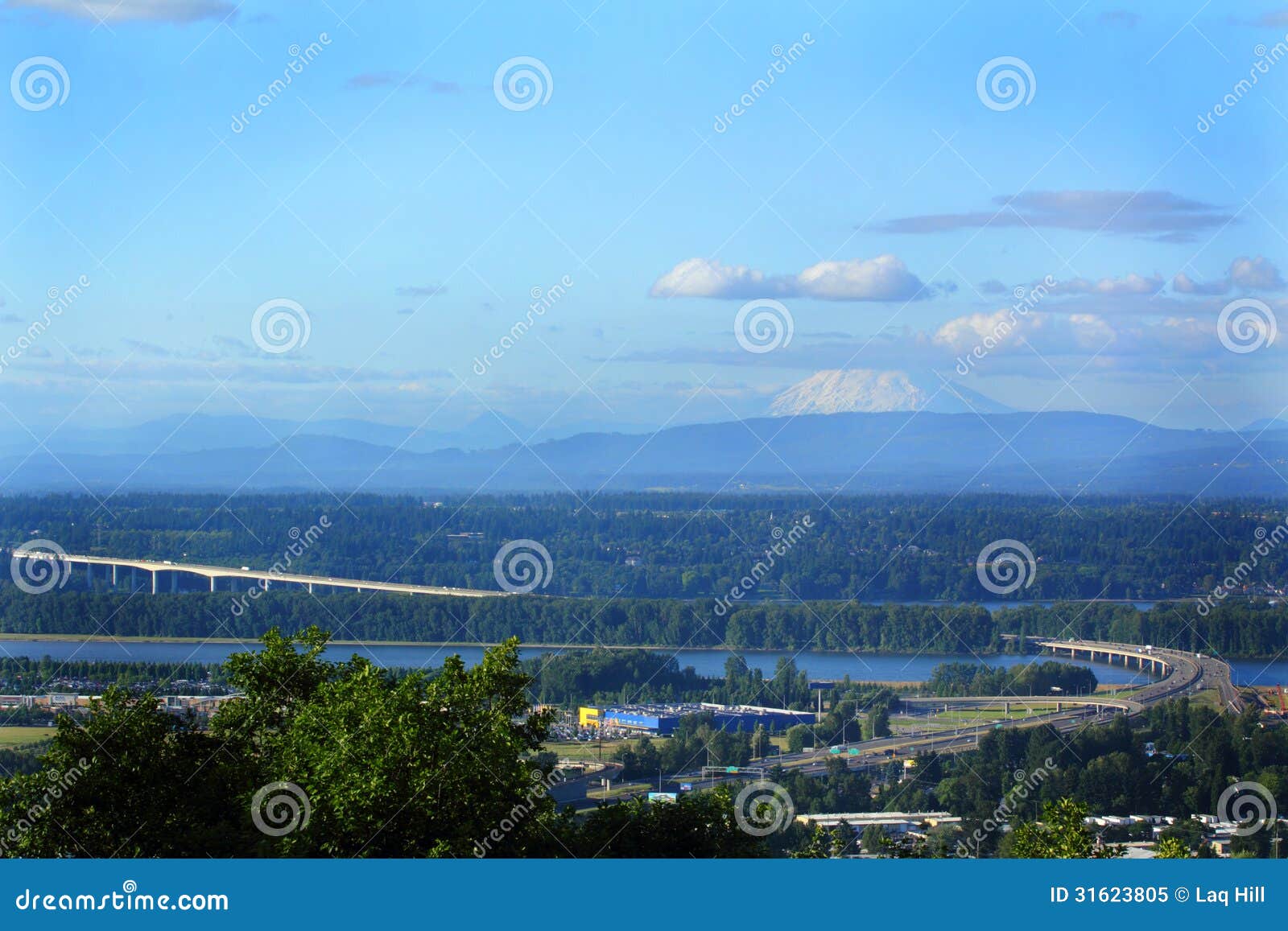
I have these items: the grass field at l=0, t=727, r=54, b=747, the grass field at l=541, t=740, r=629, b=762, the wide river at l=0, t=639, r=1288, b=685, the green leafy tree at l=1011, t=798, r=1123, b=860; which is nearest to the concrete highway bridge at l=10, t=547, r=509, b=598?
the wide river at l=0, t=639, r=1288, b=685

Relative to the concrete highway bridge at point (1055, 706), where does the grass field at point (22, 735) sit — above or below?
below

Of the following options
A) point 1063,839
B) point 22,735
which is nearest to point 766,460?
point 22,735

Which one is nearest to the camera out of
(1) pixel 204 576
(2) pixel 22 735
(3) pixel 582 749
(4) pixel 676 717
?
(2) pixel 22 735

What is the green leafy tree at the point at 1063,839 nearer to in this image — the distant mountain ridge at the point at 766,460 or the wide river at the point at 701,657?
the wide river at the point at 701,657

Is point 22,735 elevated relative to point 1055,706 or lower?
lower

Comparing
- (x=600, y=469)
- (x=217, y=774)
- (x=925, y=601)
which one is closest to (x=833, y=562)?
(x=925, y=601)

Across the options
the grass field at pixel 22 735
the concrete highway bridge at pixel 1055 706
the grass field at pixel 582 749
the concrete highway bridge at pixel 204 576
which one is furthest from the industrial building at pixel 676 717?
the concrete highway bridge at pixel 204 576

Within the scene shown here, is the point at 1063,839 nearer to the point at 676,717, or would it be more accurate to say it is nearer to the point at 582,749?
the point at 582,749
